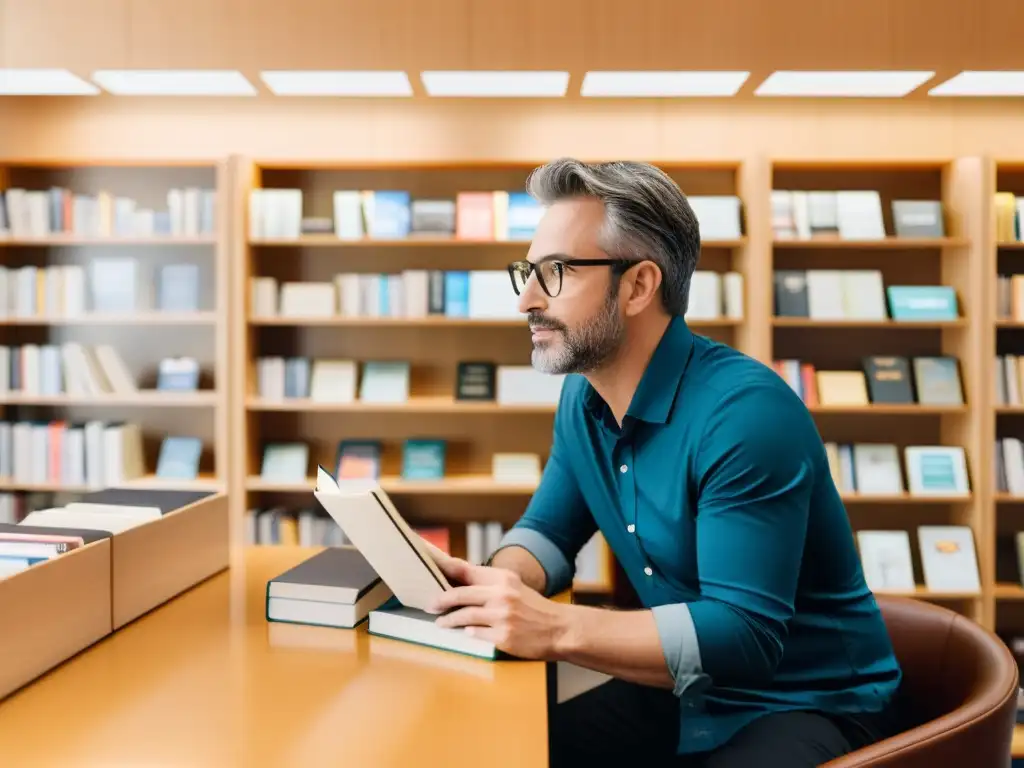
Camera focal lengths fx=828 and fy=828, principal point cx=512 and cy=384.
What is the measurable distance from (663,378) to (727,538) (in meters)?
0.33

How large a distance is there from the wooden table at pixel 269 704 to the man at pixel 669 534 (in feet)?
0.34

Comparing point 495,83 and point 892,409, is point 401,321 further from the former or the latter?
point 892,409

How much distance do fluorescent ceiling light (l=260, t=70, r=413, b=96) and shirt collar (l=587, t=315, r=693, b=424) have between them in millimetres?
2290

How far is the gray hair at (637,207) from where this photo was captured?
143 cm

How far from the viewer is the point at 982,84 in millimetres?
3424

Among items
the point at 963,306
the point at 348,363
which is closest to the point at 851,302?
the point at 963,306

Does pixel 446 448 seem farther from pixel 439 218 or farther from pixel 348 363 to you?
pixel 439 218

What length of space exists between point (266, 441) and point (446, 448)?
35.0 inches

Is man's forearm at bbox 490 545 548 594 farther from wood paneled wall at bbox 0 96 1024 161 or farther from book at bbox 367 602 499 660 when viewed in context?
wood paneled wall at bbox 0 96 1024 161

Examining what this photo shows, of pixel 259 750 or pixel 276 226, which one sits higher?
pixel 276 226

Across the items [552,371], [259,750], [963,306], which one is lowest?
[259,750]

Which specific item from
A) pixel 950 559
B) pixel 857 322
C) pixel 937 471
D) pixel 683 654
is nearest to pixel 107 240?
pixel 857 322

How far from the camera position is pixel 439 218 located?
3791 mm

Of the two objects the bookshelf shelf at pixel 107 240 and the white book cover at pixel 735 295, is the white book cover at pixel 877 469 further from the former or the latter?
the bookshelf shelf at pixel 107 240
